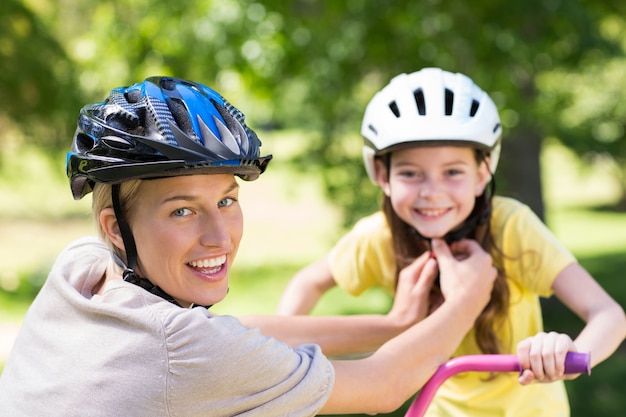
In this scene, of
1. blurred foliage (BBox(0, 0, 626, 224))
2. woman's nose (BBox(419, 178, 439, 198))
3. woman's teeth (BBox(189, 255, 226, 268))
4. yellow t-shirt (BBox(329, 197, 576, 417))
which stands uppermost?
blurred foliage (BBox(0, 0, 626, 224))

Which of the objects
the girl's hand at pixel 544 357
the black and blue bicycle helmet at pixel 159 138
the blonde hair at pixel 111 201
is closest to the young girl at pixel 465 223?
the girl's hand at pixel 544 357

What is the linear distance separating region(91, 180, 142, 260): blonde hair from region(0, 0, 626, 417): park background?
5.08 m

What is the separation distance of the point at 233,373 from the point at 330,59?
238 inches

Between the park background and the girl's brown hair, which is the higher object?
the park background

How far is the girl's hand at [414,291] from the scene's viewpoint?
337 centimetres

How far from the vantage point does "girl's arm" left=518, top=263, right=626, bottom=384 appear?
107 inches

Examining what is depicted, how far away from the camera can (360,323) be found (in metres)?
3.26

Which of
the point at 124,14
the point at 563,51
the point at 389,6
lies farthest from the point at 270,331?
the point at 124,14

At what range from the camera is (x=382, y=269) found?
3.82 meters

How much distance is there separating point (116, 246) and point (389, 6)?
578 centimetres

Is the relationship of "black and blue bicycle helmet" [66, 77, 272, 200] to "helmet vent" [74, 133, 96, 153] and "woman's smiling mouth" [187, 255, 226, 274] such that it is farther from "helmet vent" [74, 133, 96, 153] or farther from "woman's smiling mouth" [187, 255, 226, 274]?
"woman's smiling mouth" [187, 255, 226, 274]

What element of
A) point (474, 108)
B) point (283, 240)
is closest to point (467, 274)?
point (474, 108)

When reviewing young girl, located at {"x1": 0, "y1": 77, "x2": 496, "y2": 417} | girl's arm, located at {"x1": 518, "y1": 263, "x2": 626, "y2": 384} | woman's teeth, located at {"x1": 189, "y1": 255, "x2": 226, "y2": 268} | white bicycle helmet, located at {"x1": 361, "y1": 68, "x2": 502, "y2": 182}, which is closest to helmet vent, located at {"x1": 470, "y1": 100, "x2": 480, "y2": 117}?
white bicycle helmet, located at {"x1": 361, "y1": 68, "x2": 502, "y2": 182}

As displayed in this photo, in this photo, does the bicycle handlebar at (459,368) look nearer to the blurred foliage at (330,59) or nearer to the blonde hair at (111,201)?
the blonde hair at (111,201)
